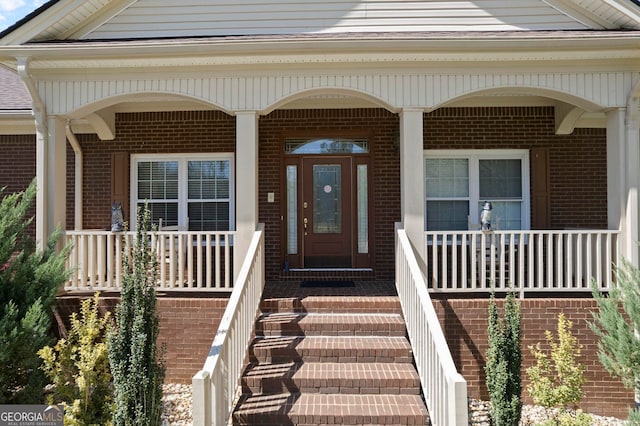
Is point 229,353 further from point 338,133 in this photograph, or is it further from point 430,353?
point 338,133

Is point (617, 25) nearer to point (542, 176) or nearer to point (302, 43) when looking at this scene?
point (542, 176)

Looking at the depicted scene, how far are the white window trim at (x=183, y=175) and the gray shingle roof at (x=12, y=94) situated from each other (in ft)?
6.54

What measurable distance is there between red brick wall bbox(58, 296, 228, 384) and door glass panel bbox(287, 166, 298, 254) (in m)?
2.47

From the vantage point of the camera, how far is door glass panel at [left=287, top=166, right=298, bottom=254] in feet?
26.5

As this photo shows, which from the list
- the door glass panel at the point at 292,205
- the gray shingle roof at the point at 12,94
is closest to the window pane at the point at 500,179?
the door glass panel at the point at 292,205

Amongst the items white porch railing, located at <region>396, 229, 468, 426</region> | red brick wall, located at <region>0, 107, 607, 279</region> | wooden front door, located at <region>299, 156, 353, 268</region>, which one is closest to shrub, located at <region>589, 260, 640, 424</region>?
white porch railing, located at <region>396, 229, 468, 426</region>

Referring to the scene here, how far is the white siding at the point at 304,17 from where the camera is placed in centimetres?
639

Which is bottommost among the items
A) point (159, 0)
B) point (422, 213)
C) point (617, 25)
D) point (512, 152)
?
point (422, 213)

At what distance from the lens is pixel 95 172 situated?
816 cm

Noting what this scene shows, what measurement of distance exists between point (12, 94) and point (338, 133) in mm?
6093

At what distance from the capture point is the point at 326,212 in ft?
26.5

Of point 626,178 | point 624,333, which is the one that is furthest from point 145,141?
point 624,333

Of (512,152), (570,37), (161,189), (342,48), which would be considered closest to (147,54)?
(342,48)

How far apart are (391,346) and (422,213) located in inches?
70.6
